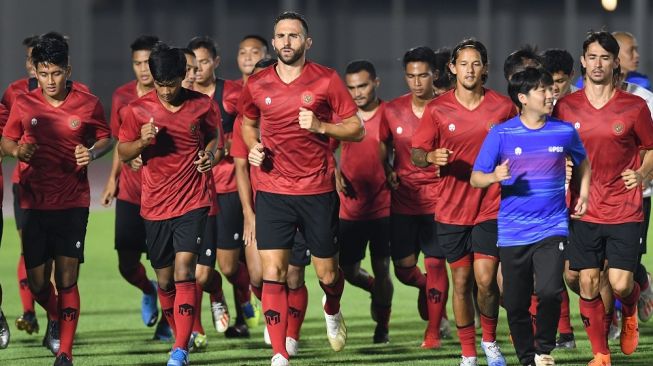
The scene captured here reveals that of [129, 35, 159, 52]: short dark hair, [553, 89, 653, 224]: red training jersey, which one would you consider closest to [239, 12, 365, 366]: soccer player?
[553, 89, 653, 224]: red training jersey

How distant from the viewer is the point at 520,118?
367 inches

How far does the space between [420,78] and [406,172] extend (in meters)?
0.72

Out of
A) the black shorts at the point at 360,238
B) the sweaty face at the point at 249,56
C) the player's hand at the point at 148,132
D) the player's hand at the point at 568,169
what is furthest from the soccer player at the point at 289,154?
the sweaty face at the point at 249,56

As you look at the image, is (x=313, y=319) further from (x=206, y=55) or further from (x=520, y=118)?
(x=520, y=118)

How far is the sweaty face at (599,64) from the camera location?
10.1m

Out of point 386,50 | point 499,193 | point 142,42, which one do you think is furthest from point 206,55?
point 386,50

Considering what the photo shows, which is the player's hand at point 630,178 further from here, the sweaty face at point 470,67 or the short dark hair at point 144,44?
the short dark hair at point 144,44

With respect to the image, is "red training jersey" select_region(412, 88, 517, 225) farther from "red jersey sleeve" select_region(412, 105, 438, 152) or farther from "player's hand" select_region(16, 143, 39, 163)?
"player's hand" select_region(16, 143, 39, 163)

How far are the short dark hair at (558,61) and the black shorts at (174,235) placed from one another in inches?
110

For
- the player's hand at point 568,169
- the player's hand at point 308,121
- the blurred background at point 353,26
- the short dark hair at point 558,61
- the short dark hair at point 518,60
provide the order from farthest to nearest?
1. the blurred background at point 353,26
2. the short dark hair at point 558,61
3. the short dark hair at point 518,60
4. the player's hand at point 568,169
5. the player's hand at point 308,121

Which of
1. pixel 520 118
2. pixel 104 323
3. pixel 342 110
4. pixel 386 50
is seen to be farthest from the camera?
pixel 386 50

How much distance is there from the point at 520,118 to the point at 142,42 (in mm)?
3974

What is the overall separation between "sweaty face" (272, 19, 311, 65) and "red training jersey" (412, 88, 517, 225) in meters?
0.95

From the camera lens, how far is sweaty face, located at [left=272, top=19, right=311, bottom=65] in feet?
32.5
